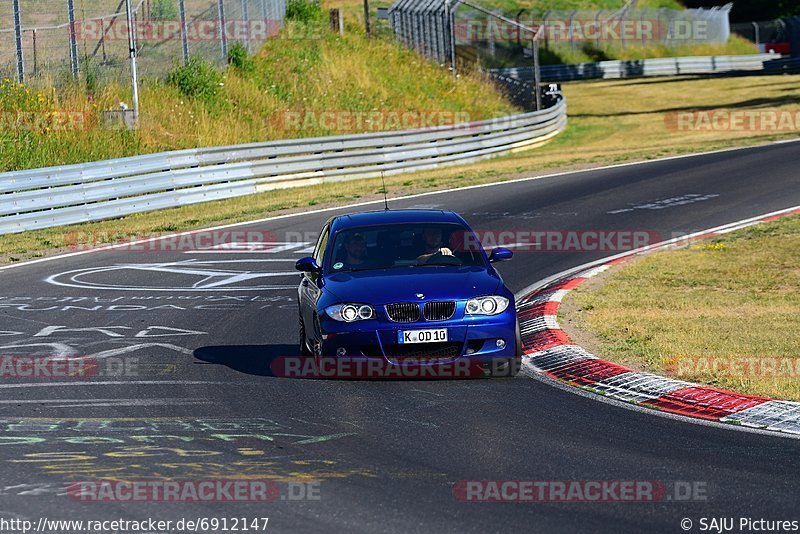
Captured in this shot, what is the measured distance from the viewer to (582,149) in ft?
121

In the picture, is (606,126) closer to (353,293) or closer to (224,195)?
(224,195)

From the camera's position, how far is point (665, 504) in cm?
666

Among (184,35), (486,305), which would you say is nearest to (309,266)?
(486,305)

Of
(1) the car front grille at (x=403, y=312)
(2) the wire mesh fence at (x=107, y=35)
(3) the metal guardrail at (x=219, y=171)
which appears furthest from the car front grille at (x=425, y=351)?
(2) the wire mesh fence at (x=107, y=35)

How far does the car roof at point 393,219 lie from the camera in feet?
38.6

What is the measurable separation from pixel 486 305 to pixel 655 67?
206ft

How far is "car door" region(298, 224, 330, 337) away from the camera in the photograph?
1111cm

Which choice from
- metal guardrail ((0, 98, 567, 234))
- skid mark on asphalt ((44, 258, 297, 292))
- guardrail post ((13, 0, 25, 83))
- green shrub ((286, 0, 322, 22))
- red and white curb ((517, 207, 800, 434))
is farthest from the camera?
green shrub ((286, 0, 322, 22))

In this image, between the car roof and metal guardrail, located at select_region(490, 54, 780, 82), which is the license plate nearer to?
the car roof

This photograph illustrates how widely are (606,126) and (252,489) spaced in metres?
39.7

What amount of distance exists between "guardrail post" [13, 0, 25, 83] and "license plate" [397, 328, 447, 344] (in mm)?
21498

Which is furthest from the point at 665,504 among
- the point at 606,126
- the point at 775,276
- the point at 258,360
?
the point at 606,126

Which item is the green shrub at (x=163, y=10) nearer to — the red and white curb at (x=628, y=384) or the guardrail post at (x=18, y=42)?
the guardrail post at (x=18, y=42)

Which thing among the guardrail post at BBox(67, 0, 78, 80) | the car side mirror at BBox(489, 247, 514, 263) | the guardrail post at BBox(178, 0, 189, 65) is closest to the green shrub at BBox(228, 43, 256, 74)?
the guardrail post at BBox(178, 0, 189, 65)
